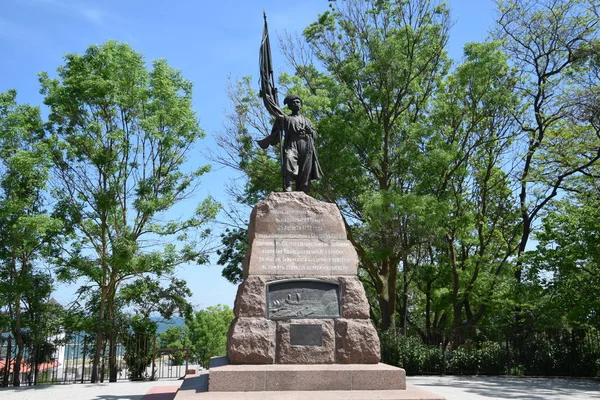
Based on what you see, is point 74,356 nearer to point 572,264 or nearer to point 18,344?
point 18,344

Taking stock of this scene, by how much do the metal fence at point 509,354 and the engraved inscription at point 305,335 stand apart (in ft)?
30.5

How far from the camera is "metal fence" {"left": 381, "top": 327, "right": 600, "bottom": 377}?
616 inches

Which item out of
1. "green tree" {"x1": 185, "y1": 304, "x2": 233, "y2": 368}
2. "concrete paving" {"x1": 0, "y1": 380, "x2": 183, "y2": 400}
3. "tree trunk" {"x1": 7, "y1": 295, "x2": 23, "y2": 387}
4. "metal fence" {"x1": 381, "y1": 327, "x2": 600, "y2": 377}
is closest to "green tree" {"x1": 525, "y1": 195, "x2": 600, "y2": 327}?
"metal fence" {"x1": 381, "y1": 327, "x2": 600, "y2": 377}

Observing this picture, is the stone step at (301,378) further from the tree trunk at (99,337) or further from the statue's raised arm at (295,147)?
the tree trunk at (99,337)

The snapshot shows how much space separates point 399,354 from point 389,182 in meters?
5.88

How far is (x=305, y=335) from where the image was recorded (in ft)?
26.5

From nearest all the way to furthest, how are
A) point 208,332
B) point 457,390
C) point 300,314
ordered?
point 300,314 → point 457,390 → point 208,332

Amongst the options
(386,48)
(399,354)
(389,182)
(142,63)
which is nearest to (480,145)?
(389,182)

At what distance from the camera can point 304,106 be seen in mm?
18125

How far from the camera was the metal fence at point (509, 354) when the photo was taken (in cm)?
1565

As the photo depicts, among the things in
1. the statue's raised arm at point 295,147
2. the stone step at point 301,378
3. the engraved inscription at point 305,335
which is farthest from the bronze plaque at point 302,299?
the statue's raised arm at point 295,147

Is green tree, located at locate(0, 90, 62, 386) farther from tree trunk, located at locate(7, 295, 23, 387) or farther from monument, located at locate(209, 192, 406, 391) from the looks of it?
monument, located at locate(209, 192, 406, 391)

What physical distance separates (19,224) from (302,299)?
915cm

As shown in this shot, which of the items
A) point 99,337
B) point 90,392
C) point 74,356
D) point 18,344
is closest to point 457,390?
point 90,392
